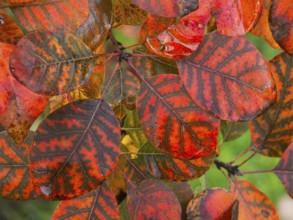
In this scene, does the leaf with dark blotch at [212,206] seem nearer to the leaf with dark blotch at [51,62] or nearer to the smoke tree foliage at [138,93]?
the smoke tree foliage at [138,93]

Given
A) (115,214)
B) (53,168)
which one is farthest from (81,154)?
(115,214)

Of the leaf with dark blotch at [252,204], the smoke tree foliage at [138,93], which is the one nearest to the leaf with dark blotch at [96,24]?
the smoke tree foliage at [138,93]

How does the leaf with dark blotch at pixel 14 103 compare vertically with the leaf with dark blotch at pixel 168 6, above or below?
below

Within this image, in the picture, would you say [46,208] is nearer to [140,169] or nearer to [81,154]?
[140,169]

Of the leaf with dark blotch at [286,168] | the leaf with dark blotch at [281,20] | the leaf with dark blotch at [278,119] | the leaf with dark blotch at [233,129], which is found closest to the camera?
the leaf with dark blotch at [281,20]

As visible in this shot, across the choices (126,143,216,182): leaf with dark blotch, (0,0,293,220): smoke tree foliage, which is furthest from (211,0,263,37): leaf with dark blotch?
(126,143,216,182): leaf with dark blotch

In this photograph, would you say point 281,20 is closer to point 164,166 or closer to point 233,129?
point 164,166

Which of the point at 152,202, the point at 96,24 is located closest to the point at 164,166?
the point at 152,202

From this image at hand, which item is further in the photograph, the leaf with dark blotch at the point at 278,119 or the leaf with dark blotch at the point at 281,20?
the leaf with dark blotch at the point at 278,119

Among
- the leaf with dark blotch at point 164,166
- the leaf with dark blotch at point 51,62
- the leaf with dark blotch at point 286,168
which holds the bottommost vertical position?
the leaf with dark blotch at point 286,168

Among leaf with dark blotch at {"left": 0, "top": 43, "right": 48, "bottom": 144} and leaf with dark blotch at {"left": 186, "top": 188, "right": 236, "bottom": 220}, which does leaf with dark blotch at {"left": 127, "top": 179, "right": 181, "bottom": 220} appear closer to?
leaf with dark blotch at {"left": 186, "top": 188, "right": 236, "bottom": 220}
